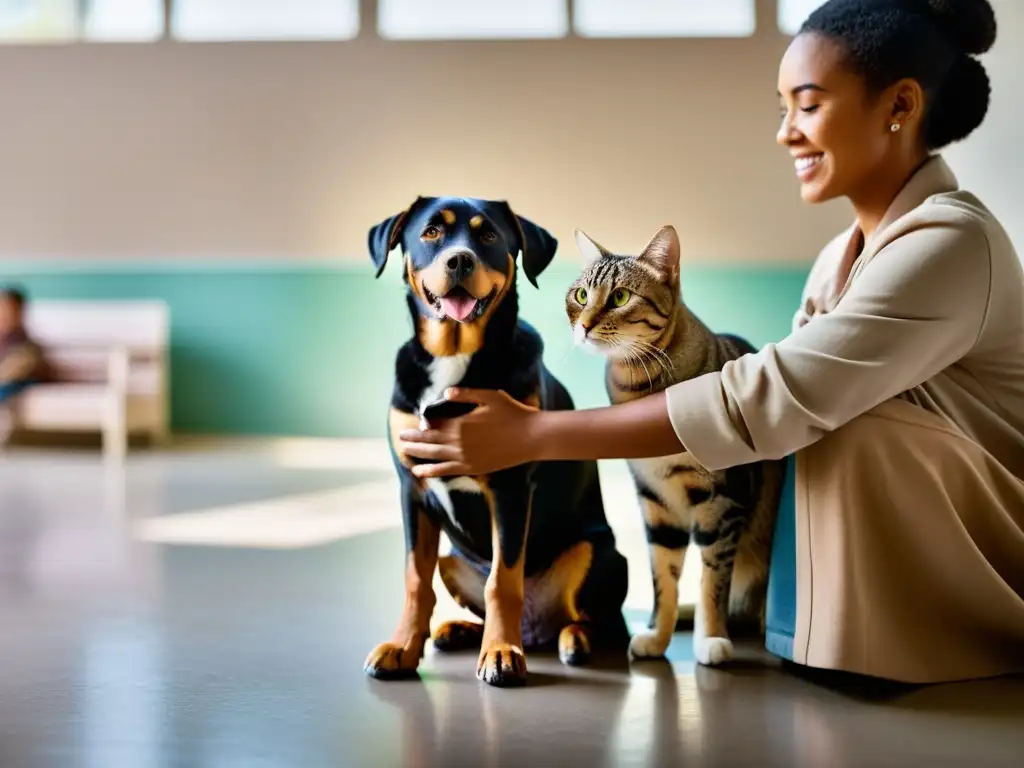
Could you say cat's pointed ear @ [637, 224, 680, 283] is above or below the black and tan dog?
above

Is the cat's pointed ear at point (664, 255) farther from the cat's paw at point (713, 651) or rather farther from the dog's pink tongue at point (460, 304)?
the cat's paw at point (713, 651)

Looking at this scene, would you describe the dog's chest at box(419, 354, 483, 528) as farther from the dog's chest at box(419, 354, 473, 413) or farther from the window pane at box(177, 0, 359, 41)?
the window pane at box(177, 0, 359, 41)

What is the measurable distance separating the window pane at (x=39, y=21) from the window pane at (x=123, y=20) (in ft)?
0.39

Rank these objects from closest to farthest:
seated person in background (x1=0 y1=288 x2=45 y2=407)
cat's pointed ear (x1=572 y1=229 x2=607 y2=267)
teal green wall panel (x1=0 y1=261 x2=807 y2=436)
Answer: cat's pointed ear (x1=572 y1=229 x2=607 y2=267) < seated person in background (x1=0 y1=288 x2=45 y2=407) < teal green wall panel (x1=0 y1=261 x2=807 y2=436)

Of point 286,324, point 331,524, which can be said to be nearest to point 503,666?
point 331,524

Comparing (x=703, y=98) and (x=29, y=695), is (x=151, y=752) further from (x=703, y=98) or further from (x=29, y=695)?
(x=703, y=98)

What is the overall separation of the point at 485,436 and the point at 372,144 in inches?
235

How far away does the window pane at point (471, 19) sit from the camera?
725 cm

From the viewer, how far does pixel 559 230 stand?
7.09 metres

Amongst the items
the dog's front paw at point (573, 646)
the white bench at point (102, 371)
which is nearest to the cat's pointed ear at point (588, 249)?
the dog's front paw at point (573, 646)

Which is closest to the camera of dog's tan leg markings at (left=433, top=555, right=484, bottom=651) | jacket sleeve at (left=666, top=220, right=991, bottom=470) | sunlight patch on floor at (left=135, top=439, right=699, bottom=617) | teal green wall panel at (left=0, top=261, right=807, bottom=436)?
jacket sleeve at (left=666, top=220, right=991, bottom=470)

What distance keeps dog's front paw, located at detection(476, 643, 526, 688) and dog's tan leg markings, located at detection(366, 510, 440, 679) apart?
0.12 metres

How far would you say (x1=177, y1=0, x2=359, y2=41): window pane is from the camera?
24.0 feet

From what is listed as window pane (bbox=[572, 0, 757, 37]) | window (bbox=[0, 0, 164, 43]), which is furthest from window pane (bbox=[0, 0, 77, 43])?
window pane (bbox=[572, 0, 757, 37])
